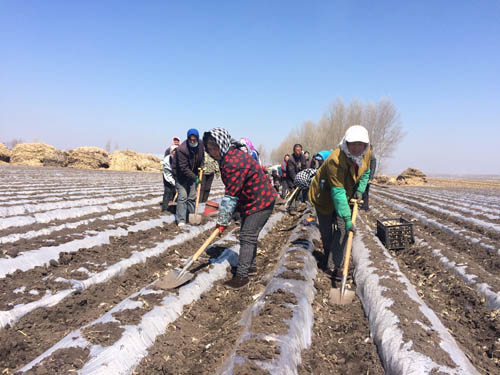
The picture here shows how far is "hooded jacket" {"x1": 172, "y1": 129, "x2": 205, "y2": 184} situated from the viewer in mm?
5094

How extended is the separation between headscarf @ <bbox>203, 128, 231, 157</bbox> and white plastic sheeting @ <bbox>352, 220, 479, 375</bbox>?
2.04 m

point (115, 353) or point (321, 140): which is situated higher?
point (321, 140)

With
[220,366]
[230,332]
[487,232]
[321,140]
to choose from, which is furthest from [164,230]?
[321,140]

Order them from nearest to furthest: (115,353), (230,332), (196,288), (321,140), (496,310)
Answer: (115,353) → (230,332) → (496,310) → (196,288) → (321,140)

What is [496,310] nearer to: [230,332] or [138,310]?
[230,332]

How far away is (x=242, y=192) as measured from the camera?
3.17 m

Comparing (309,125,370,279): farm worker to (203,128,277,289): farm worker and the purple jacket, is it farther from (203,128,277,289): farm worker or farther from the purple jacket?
the purple jacket

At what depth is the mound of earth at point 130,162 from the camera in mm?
28178

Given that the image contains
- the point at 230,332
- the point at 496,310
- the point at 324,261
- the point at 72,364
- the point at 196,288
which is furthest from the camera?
the point at 324,261

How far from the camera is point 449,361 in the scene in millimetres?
1805

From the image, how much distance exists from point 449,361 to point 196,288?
214cm

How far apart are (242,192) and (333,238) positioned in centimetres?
128

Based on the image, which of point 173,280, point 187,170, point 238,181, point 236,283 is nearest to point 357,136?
point 238,181

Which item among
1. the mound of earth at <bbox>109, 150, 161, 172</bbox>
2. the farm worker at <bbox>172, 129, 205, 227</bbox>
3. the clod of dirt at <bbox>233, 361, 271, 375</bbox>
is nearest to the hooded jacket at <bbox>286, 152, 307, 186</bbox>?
the farm worker at <bbox>172, 129, 205, 227</bbox>
